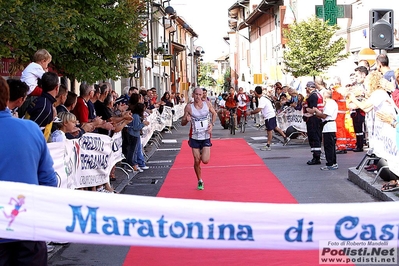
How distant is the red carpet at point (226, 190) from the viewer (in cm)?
792

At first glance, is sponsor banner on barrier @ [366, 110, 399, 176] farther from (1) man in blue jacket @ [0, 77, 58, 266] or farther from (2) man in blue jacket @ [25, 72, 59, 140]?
(1) man in blue jacket @ [0, 77, 58, 266]

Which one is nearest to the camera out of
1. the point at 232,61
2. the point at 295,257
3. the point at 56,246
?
the point at 295,257

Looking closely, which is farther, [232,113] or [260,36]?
[260,36]

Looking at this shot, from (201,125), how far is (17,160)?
8.86 metres

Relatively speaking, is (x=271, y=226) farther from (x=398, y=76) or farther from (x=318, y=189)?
(x=318, y=189)

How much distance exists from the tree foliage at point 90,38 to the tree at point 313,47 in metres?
15.2

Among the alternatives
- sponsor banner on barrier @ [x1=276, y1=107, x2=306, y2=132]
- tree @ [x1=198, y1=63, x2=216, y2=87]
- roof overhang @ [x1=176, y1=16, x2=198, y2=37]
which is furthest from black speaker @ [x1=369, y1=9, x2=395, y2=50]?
tree @ [x1=198, y1=63, x2=216, y2=87]

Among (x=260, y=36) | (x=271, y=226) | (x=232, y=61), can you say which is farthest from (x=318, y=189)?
(x=232, y=61)

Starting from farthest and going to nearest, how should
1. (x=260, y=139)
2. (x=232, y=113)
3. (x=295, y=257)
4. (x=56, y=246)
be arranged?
1. (x=232, y=113)
2. (x=260, y=139)
3. (x=56, y=246)
4. (x=295, y=257)

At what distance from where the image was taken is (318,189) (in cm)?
1310

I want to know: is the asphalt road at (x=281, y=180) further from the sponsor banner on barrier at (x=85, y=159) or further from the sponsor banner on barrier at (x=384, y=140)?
the sponsor banner on barrier at (x=85, y=159)

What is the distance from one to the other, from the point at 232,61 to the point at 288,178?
95.5 metres

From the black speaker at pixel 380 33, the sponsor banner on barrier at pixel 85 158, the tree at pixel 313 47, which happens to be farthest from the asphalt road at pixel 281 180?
the tree at pixel 313 47

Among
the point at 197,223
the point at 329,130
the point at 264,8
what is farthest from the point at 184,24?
the point at 197,223
